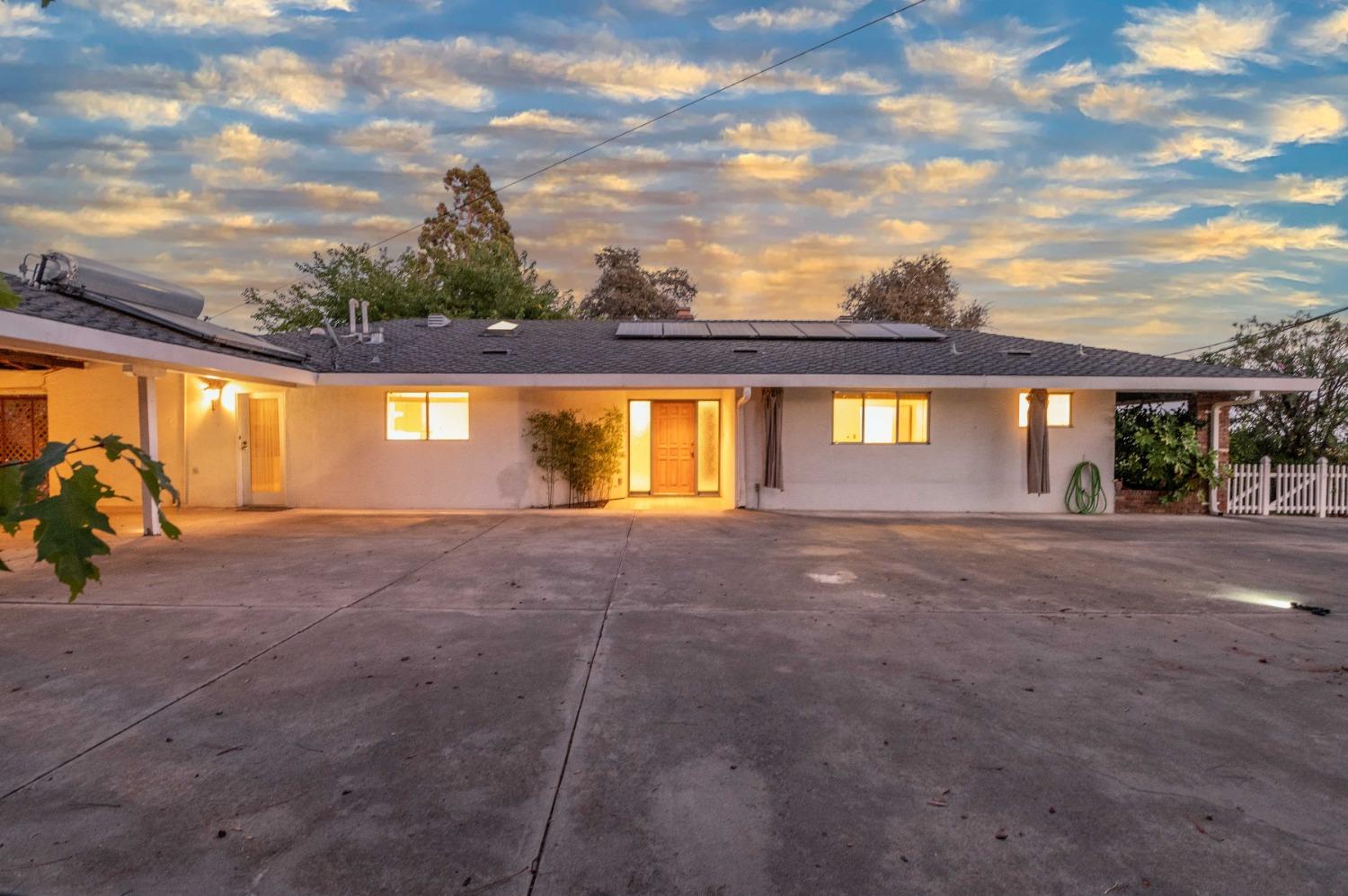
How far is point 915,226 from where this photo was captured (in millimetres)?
21938

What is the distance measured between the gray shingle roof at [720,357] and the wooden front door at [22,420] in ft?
A: 14.1

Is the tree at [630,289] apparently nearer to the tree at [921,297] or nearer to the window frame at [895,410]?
the tree at [921,297]

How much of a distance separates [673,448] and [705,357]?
2855mm

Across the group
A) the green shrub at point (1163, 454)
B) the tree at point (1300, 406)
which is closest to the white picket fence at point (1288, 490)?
the green shrub at point (1163, 454)

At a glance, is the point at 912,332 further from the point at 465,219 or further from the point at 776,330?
the point at 465,219

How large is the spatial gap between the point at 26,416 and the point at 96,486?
1636 cm

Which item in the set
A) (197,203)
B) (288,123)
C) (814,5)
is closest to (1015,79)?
(814,5)

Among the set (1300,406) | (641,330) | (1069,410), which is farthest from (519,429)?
(1300,406)

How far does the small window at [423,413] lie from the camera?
11828 millimetres

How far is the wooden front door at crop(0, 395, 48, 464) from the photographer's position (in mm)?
12023

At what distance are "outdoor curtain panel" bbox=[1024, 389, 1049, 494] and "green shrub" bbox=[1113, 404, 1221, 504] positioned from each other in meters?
1.88

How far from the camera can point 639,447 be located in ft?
46.0

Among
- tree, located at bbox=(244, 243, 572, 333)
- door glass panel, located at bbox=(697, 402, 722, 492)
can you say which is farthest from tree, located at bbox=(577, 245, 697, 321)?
door glass panel, located at bbox=(697, 402, 722, 492)

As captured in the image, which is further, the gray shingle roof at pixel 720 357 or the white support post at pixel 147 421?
the gray shingle roof at pixel 720 357
